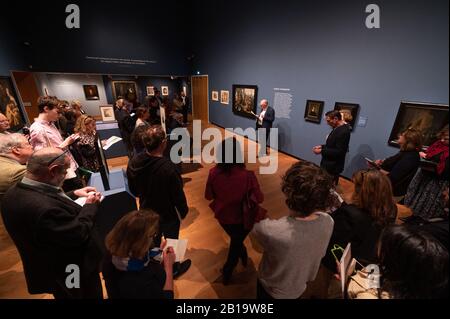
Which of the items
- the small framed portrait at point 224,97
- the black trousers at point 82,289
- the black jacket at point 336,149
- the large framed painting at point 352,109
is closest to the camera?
the black trousers at point 82,289

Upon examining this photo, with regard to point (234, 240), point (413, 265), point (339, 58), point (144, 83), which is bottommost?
point (234, 240)

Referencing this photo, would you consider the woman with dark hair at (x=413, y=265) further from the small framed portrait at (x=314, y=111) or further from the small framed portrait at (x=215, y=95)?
the small framed portrait at (x=215, y=95)

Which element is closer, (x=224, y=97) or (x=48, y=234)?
(x=48, y=234)

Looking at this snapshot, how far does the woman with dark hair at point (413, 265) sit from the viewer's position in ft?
2.56

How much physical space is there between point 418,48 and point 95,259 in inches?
193

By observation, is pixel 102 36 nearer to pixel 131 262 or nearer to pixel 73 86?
pixel 73 86

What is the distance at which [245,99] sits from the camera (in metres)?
7.34

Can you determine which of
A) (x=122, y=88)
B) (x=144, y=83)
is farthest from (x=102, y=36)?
(x=144, y=83)

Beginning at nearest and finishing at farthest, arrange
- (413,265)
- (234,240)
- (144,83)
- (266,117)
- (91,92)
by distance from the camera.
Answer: (413,265)
(234,240)
(266,117)
(91,92)
(144,83)

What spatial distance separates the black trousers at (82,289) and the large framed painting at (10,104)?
4.96 m

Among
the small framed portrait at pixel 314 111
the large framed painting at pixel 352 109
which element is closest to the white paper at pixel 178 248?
the large framed painting at pixel 352 109

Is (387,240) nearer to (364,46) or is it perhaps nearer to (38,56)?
(364,46)

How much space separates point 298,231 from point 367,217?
733mm
